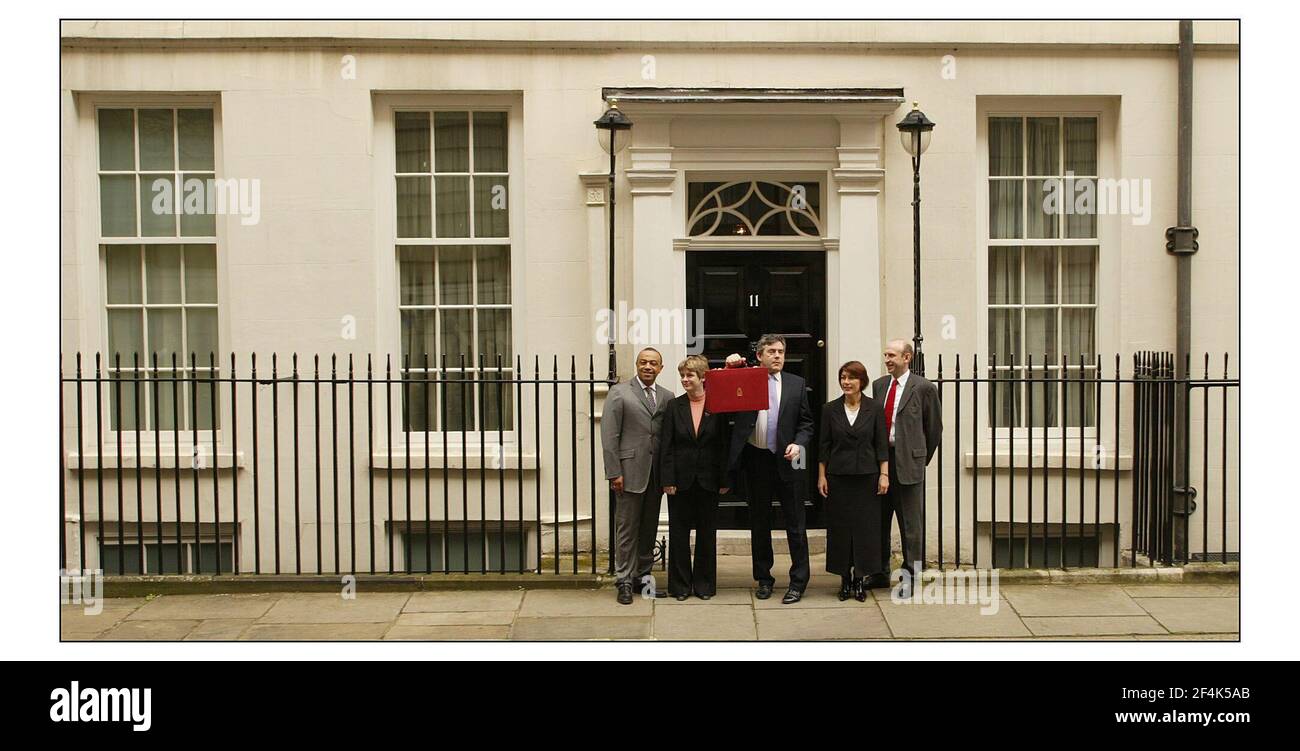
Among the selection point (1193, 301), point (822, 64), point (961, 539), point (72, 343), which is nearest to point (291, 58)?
point (72, 343)

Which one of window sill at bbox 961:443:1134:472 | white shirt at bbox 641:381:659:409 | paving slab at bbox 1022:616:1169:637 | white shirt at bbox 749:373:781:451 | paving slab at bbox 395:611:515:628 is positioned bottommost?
paving slab at bbox 1022:616:1169:637

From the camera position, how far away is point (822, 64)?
Answer: 917cm

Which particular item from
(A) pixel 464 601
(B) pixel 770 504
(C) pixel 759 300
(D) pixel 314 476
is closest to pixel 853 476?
(B) pixel 770 504

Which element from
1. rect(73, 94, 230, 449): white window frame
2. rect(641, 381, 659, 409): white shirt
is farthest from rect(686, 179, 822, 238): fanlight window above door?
rect(73, 94, 230, 449): white window frame

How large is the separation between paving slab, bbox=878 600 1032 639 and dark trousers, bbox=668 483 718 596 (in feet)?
3.83

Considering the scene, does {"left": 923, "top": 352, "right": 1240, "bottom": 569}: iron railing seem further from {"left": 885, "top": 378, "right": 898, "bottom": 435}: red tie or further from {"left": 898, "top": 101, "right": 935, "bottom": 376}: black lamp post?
{"left": 885, "top": 378, "right": 898, "bottom": 435}: red tie

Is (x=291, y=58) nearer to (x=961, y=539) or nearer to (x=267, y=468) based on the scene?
(x=267, y=468)

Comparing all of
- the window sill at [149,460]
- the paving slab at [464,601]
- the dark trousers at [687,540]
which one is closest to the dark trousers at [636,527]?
the dark trousers at [687,540]

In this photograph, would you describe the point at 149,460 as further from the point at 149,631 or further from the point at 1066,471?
the point at 1066,471

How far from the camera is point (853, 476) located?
7.69 m

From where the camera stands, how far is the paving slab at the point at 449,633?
23.4 feet

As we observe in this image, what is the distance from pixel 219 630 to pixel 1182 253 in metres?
7.52

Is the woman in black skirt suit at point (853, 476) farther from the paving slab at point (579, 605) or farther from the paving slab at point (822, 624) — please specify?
the paving slab at point (579, 605)

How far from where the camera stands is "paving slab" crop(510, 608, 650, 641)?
7.12 metres
